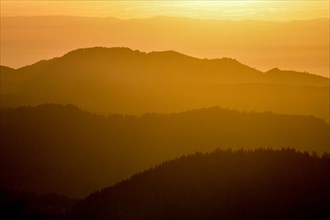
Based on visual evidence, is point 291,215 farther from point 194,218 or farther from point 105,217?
point 105,217

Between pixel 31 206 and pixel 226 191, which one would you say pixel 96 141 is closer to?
pixel 31 206

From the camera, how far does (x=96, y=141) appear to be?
544 feet

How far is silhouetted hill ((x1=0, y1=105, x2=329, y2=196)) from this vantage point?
146875mm

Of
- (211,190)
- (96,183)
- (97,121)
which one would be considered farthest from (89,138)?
(211,190)

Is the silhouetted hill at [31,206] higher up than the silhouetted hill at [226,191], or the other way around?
the silhouetted hill at [226,191]

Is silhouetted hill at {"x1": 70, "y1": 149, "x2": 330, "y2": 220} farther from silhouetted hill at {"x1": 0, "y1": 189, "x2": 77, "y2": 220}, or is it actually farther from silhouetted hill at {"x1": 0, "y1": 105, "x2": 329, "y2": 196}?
silhouetted hill at {"x1": 0, "y1": 105, "x2": 329, "y2": 196}

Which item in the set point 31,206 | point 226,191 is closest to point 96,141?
point 31,206

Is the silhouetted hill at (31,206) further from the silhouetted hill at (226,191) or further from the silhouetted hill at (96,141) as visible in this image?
the silhouetted hill at (96,141)

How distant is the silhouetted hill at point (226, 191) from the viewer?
53500mm

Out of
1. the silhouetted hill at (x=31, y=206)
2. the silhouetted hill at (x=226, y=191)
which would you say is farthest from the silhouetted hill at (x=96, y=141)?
the silhouetted hill at (x=226, y=191)

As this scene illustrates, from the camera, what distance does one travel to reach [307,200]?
5353cm

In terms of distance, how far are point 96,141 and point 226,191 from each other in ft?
363

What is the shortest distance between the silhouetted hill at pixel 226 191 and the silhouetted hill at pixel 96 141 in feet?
238

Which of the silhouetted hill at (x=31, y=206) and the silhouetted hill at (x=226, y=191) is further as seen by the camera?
the silhouetted hill at (x=31, y=206)
